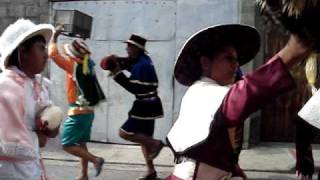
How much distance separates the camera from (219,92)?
7.68 ft

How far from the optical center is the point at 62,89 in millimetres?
9820

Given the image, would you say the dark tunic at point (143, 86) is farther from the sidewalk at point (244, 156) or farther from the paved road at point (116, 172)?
the sidewalk at point (244, 156)

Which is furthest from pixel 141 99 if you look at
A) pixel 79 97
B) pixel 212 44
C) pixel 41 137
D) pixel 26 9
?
pixel 212 44

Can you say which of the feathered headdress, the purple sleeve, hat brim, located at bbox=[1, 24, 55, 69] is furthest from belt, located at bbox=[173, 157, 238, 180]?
hat brim, located at bbox=[1, 24, 55, 69]

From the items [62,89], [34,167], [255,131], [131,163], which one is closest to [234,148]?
[34,167]

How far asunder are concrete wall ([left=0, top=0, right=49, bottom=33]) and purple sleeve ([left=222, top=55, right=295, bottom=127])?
8049 mm

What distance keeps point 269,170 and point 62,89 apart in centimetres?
363

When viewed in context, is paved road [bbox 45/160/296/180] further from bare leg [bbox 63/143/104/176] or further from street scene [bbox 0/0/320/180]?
bare leg [bbox 63/143/104/176]

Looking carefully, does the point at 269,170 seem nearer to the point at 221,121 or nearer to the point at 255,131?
→ the point at 255,131

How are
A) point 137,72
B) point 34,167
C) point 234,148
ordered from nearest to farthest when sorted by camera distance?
1. point 234,148
2. point 34,167
3. point 137,72

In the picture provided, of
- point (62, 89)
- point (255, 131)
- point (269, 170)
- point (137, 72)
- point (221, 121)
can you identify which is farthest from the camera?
point (62, 89)

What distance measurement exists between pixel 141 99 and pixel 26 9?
11.5 ft

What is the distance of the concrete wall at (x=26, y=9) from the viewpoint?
9.86 metres

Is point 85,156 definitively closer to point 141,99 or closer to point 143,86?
point 141,99
